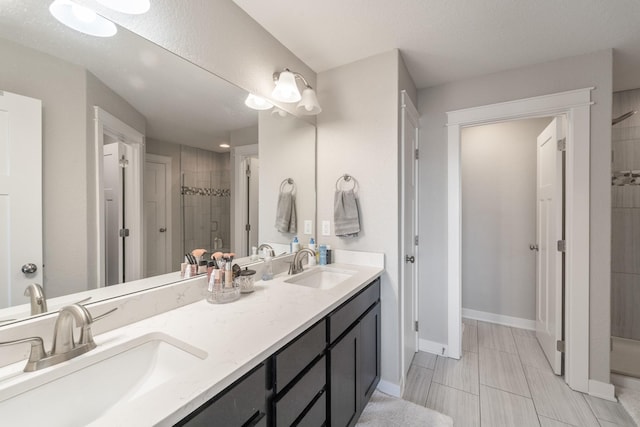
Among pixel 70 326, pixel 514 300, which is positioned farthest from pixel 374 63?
pixel 514 300

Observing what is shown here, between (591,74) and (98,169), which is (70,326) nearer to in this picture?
(98,169)

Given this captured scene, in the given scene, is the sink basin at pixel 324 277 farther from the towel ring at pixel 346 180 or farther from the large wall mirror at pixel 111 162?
the towel ring at pixel 346 180

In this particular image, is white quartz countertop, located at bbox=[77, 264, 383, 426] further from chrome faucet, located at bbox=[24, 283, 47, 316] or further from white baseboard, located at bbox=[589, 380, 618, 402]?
white baseboard, located at bbox=[589, 380, 618, 402]

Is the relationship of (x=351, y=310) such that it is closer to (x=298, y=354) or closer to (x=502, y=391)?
(x=298, y=354)

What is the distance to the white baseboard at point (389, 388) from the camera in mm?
1789

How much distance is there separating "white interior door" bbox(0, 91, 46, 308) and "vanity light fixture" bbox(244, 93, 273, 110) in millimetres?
937

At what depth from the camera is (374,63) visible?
1868 mm

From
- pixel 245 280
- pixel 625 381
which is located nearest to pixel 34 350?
pixel 245 280

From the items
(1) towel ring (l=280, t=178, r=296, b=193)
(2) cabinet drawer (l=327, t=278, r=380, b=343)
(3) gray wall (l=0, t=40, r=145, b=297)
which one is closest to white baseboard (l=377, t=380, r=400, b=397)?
(2) cabinet drawer (l=327, t=278, r=380, b=343)

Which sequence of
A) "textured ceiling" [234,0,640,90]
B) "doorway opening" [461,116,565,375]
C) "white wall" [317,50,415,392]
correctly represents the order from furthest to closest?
"doorway opening" [461,116,565,375], "white wall" [317,50,415,392], "textured ceiling" [234,0,640,90]

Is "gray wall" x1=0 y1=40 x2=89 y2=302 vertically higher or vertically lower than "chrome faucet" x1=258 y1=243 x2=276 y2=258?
higher

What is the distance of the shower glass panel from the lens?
2.34m

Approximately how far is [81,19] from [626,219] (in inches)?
154

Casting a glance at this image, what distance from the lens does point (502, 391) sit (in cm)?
184
